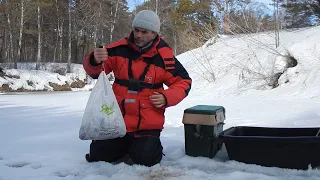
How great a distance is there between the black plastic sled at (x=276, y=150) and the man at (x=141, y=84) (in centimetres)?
56

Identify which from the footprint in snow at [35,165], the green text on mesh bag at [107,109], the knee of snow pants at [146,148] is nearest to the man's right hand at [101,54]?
the green text on mesh bag at [107,109]

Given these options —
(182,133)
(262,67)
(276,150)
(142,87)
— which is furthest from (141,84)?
(262,67)

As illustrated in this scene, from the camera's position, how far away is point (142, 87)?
2789mm

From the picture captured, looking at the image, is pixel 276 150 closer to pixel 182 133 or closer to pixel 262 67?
pixel 182 133

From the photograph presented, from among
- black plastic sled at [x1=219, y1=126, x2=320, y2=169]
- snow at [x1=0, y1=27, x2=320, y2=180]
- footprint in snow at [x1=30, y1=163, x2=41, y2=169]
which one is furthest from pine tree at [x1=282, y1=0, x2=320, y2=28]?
footprint in snow at [x1=30, y1=163, x2=41, y2=169]

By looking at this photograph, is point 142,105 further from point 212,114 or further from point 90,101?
point 212,114

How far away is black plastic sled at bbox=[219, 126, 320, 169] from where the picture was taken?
8.07ft

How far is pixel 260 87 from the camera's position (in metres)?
9.31

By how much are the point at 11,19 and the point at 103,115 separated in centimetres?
2545

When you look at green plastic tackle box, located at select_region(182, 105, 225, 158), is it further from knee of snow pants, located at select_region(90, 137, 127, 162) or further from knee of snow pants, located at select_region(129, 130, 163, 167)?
knee of snow pants, located at select_region(90, 137, 127, 162)

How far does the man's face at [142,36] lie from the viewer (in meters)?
2.81

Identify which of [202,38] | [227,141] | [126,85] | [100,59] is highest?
[202,38]

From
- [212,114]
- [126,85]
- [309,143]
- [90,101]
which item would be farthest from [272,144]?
[90,101]

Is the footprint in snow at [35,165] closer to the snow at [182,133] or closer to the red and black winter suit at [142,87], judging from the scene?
the snow at [182,133]
